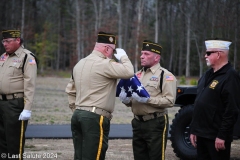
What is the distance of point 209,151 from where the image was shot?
18.6 ft

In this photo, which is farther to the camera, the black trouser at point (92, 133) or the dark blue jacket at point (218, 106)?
the black trouser at point (92, 133)

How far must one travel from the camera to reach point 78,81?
240 inches

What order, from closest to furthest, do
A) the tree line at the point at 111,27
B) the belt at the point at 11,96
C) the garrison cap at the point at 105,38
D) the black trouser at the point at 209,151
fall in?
the black trouser at the point at 209,151 < the garrison cap at the point at 105,38 < the belt at the point at 11,96 < the tree line at the point at 111,27

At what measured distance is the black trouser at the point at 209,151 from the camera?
5.60 m

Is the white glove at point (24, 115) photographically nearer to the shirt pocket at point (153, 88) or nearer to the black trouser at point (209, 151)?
the shirt pocket at point (153, 88)

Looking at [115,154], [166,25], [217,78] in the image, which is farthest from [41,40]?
[217,78]

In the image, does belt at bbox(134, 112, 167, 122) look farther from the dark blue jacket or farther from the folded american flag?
the dark blue jacket

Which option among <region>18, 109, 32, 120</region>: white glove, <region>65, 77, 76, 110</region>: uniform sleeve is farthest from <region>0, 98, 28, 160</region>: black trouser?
<region>65, 77, 76, 110</region>: uniform sleeve

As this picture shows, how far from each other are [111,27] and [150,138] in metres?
49.2

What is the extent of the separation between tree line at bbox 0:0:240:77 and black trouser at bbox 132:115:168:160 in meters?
39.3

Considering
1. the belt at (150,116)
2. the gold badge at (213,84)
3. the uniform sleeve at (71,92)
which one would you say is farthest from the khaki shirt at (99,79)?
the gold badge at (213,84)

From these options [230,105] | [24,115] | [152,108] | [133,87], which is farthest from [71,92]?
[230,105]

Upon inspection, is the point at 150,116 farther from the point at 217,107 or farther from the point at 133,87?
the point at 217,107

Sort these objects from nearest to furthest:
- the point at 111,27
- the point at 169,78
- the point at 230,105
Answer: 1. the point at 230,105
2. the point at 169,78
3. the point at 111,27
